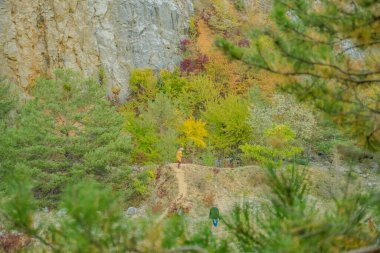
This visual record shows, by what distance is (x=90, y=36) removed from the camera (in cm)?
3353

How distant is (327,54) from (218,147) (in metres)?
20.4

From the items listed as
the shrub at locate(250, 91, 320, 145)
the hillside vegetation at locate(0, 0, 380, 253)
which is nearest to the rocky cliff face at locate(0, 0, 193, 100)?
the hillside vegetation at locate(0, 0, 380, 253)

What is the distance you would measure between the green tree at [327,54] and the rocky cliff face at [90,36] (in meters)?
28.4

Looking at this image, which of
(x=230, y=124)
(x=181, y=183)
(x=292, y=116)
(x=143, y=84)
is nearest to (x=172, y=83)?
(x=143, y=84)

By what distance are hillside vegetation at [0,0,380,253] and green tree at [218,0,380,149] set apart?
0.01 m

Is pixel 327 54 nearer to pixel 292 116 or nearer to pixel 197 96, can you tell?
pixel 292 116

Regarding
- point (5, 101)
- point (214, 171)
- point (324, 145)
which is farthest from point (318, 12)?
point (324, 145)

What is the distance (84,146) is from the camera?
17.8m

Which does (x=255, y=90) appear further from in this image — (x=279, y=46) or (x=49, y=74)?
(x=279, y=46)

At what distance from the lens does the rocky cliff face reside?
3056cm

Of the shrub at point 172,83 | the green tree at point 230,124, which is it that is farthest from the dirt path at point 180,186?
the shrub at point 172,83

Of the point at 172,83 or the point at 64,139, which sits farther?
the point at 172,83

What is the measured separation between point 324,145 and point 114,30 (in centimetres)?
1804

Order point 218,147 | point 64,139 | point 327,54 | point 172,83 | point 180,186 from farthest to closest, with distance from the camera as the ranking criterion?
point 172,83 < point 218,147 < point 180,186 < point 64,139 < point 327,54
